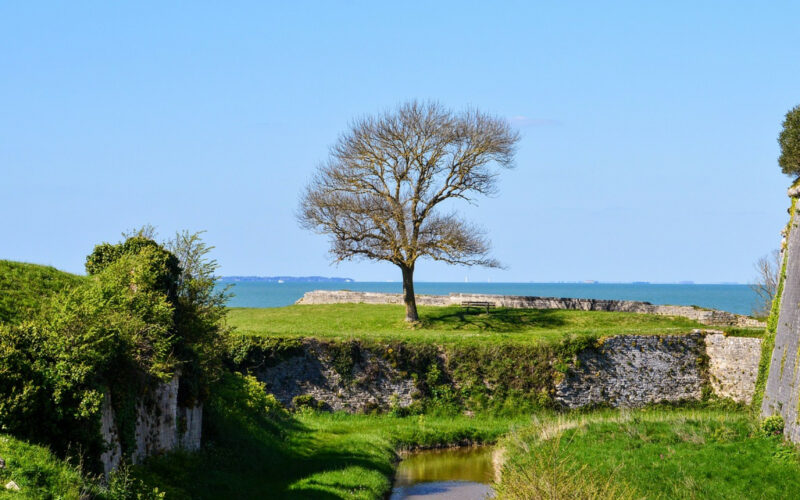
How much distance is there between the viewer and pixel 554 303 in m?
60.4

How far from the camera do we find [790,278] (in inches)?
1198

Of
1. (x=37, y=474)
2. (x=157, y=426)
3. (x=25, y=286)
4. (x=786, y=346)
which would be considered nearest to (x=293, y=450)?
(x=157, y=426)

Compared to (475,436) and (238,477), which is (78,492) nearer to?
(238,477)

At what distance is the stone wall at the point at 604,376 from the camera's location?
133 feet

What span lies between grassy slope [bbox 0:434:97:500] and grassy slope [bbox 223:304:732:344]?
26.2 m

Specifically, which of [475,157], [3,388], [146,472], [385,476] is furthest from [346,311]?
[3,388]

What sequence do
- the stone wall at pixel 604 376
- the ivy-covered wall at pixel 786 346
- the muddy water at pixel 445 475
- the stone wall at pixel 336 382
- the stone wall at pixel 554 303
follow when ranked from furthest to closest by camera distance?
the stone wall at pixel 554 303
the stone wall at pixel 604 376
the stone wall at pixel 336 382
the muddy water at pixel 445 475
the ivy-covered wall at pixel 786 346

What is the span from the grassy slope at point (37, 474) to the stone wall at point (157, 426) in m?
2.00

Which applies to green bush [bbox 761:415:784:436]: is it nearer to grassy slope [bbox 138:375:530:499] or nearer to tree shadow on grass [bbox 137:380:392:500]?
grassy slope [bbox 138:375:530:499]

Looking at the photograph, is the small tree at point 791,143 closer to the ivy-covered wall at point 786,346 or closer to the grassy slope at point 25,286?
the ivy-covered wall at point 786,346

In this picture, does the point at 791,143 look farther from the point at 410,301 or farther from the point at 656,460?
the point at 656,460

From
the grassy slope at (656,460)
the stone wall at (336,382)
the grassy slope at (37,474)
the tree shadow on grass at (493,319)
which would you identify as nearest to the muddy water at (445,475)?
the grassy slope at (656,460)

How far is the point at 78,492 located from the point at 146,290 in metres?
8.99

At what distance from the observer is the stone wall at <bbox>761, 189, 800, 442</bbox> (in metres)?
27.2
